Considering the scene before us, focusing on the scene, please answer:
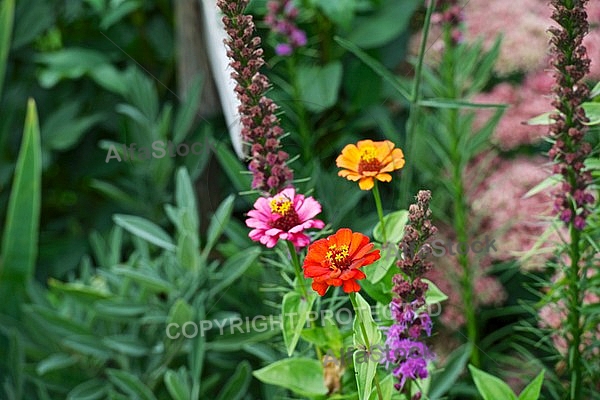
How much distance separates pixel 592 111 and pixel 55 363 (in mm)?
627

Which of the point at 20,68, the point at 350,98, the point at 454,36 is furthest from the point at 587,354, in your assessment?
the point at 20,68

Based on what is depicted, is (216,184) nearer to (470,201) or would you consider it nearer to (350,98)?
(350,98)

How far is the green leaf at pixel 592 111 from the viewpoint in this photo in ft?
1.74

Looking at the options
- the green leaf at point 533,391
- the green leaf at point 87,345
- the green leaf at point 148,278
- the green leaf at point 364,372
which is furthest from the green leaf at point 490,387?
the green leaf at point 87,345

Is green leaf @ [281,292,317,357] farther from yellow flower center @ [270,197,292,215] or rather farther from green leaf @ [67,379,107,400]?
green leaf @ [67,379,107,400]

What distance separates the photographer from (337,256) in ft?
1.43

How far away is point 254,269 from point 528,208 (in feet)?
1.01

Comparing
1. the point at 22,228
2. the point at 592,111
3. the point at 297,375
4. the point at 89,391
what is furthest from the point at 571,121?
the point at 22,228

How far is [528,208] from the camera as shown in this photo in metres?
0.88

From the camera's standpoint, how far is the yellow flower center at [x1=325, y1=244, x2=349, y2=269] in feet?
1.42

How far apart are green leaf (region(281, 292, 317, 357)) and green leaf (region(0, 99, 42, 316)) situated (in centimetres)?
58

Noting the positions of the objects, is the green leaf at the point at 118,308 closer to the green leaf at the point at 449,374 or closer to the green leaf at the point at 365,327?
the green leaf at the point at 449,374

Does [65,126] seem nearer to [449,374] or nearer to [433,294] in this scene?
[449,374]

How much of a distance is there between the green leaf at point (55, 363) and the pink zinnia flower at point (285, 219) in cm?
49
